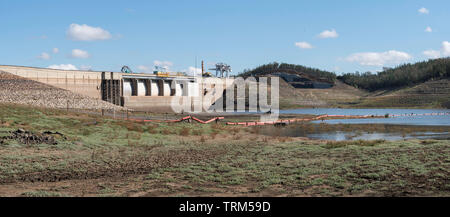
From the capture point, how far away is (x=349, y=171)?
604 inches

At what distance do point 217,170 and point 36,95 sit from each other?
5464 cm

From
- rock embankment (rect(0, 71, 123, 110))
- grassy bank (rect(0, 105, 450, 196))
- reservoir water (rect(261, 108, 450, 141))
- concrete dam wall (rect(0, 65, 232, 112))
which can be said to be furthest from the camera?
concrete dam wall (rect(0, 65, 232, 112))

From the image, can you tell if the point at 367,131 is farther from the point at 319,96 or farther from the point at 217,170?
the point at 319,96

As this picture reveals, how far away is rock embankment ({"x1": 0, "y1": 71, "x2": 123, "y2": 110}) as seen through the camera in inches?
2346

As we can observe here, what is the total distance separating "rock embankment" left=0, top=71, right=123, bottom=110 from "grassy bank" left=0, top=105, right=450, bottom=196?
37.7 metres

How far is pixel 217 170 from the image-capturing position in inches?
656

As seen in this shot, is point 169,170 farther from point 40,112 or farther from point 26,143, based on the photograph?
point 40,112

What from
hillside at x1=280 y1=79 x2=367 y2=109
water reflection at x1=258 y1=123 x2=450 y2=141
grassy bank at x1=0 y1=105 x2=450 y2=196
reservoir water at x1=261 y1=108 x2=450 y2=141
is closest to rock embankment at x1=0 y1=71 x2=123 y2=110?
reservoir water at x1=261 y1=108 x2=450 y2=141

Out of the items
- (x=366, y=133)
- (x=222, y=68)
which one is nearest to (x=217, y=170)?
(x=366, y=133)

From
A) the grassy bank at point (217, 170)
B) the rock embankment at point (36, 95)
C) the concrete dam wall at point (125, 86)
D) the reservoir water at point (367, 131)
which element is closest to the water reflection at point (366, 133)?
the reservoir water at point (367, 131)

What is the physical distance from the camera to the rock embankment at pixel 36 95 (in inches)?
2346

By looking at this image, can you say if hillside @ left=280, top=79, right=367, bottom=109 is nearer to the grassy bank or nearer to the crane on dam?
the crane on dam

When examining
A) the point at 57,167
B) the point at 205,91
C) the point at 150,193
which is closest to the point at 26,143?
the point at 57,167

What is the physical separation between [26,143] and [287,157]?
1391 cm
